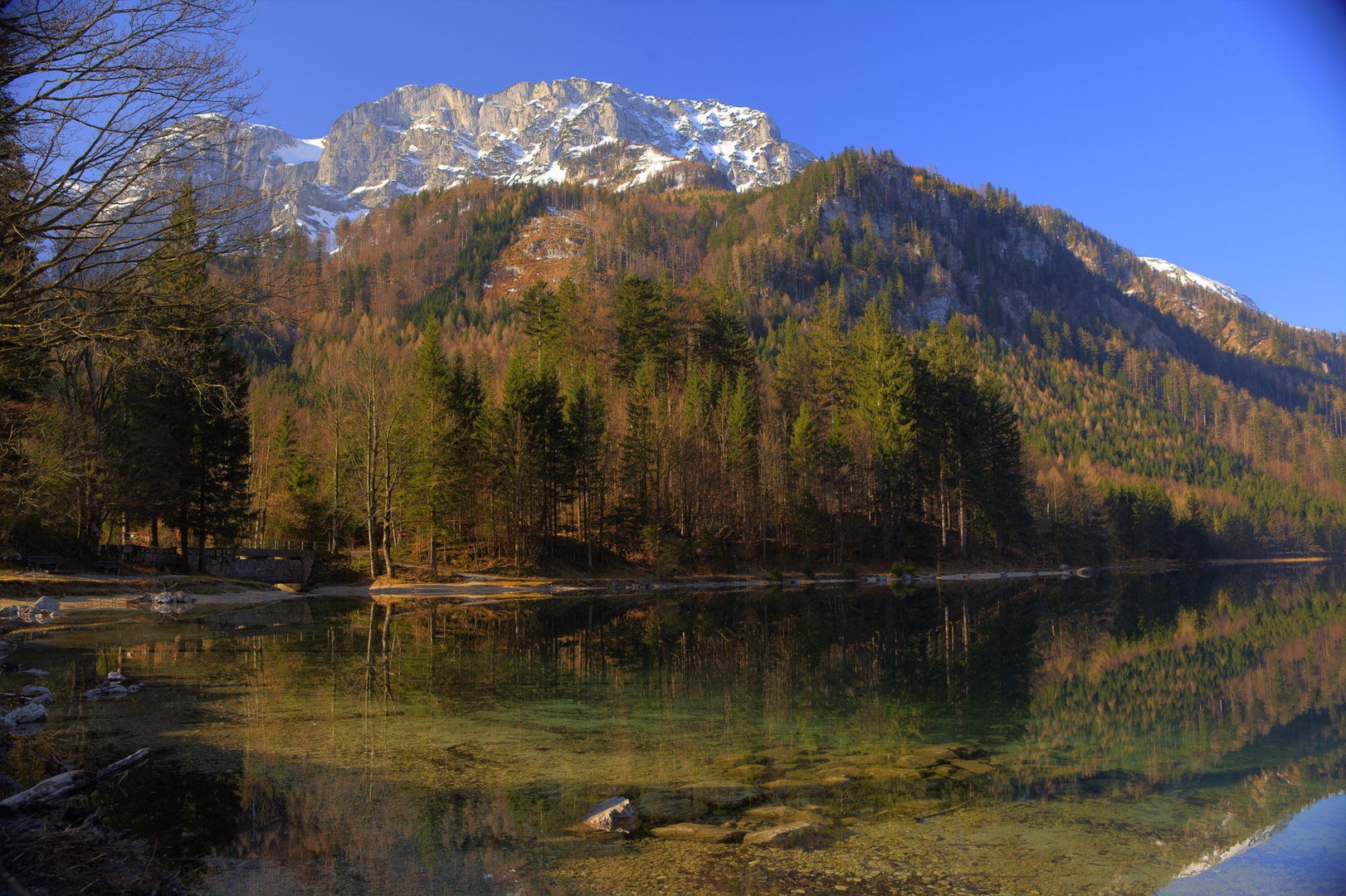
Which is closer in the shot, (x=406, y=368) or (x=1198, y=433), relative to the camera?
(x=406, y=368)

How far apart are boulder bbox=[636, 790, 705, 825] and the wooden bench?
3075 cm

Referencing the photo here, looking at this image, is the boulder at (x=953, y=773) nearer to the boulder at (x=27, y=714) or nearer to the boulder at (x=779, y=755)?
the boulder at (x=779, y=755)

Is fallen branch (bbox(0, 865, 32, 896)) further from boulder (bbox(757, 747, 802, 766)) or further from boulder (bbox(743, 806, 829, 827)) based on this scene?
boulder (bbox(757, 747, 802, 766))

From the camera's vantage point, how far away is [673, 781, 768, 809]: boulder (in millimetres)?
8000

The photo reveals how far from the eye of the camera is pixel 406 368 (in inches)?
1806

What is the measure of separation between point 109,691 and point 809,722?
35.6 ft

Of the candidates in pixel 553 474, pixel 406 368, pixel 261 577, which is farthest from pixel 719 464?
pixel 261 577

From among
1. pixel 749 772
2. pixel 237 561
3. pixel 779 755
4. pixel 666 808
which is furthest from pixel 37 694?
pixel 237 561

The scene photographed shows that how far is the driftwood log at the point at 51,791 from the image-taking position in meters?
5.93

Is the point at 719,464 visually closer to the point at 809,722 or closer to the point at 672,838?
the point at 809,722

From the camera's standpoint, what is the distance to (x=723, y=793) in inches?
329

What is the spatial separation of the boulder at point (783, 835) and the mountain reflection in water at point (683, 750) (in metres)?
0.14

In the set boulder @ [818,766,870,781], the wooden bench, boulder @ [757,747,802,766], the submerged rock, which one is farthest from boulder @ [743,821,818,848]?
the wooden bench

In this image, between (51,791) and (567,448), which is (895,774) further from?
(567,448)
